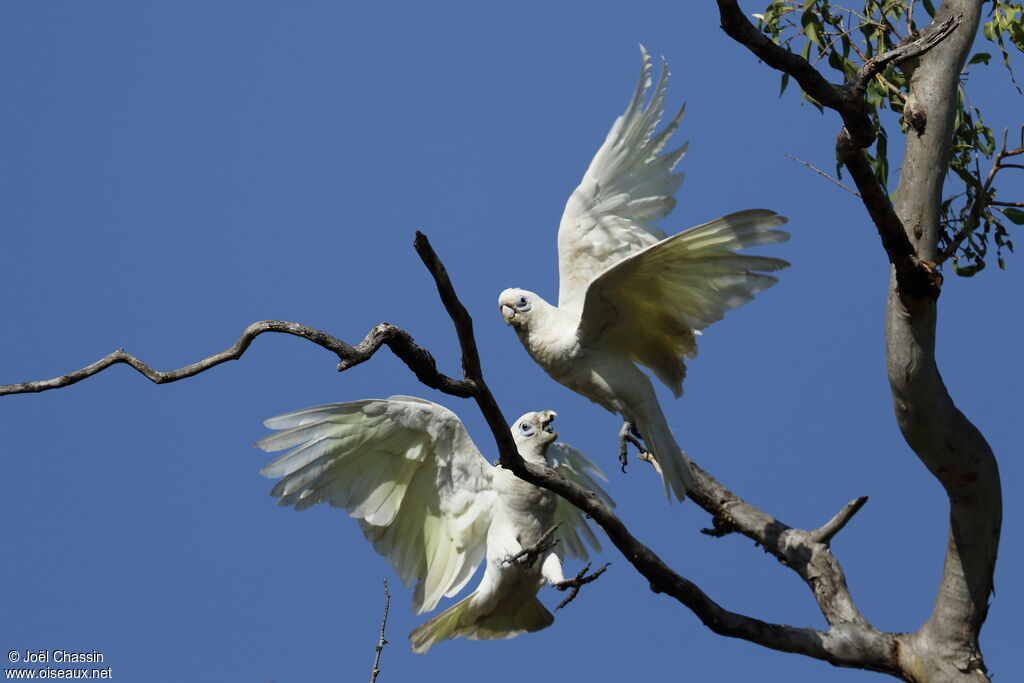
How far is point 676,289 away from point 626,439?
0.80 metres

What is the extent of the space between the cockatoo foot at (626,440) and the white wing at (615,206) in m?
0.51

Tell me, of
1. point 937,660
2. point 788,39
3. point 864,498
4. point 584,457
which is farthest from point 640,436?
point 788,39

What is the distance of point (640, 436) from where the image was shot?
14.5 ft

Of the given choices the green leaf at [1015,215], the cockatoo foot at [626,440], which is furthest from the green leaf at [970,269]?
the cockatoo foot at [626,440]

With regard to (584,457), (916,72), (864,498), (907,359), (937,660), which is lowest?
(937,660)

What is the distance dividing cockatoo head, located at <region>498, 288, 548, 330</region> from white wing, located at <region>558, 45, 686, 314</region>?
0.82ft

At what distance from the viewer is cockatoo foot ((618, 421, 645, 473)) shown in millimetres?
4387

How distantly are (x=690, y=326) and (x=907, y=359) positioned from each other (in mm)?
721

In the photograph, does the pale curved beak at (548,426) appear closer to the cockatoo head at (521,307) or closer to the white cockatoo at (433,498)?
the white cockatoo at (433,498)

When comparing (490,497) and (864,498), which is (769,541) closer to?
(864,498)

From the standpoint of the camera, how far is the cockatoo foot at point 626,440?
439cm

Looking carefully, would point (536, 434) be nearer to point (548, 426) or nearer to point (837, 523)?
point (548, 426)

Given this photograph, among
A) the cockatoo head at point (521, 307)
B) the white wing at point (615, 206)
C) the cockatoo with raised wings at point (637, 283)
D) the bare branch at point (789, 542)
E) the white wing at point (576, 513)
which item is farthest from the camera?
the white wing at point (576, 513)

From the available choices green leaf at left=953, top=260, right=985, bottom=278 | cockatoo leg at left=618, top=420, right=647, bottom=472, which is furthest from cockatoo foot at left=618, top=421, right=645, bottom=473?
green leaf at left=953, top=260, right=985, bottom=278
